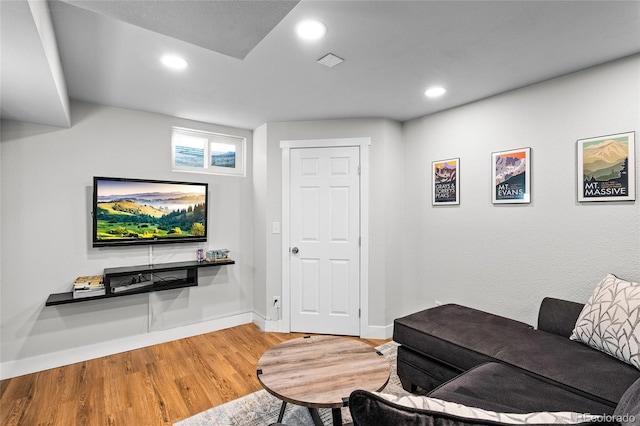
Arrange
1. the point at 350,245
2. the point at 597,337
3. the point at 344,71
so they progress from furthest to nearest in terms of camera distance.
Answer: the point at 350,245
the point at 344,71
the point at 597,337

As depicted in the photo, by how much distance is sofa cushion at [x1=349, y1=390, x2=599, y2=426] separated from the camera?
0.69 metres

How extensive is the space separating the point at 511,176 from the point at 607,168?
641 mm

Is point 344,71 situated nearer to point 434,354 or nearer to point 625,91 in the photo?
point 625,91

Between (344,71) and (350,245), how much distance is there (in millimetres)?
1900

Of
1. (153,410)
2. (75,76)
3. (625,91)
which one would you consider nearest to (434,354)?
(153,410)

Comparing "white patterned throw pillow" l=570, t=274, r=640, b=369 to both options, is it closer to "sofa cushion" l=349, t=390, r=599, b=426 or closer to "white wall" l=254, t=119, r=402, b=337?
"sofa cushion" l=349, t=390, r=599, b=426

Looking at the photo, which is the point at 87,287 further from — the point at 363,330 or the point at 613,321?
the point at 613,321

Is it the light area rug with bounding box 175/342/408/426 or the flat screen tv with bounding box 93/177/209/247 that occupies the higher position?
the flat screen tv with bounding box 93/177/209/247

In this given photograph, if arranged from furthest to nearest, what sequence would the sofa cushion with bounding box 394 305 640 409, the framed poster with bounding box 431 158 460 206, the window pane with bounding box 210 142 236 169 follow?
the window pane with bounding box 210 142 236 169 → the framed poster with bounding box 431 158 460 206 → the sofa cushion with bounding box 394 305 640 409

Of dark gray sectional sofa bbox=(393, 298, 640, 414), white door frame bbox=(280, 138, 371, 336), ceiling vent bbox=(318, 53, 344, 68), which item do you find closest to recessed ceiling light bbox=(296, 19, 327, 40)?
ceiling vent bbox=(318, 53, 344, 68)

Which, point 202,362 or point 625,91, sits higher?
point 625,91

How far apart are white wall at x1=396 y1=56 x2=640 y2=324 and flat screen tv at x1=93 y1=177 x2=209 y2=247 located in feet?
8.17

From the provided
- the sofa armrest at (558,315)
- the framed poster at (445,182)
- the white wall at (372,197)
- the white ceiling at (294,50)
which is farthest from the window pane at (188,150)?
the sofa armrest at (558,315)

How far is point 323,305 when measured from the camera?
11.9 ft
